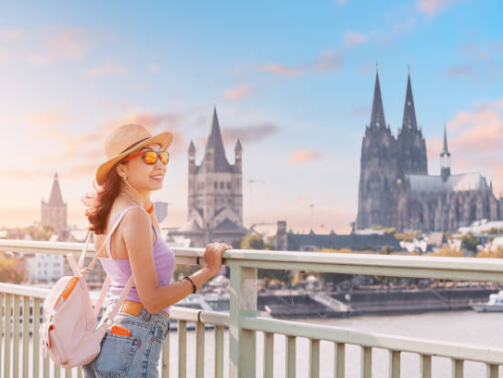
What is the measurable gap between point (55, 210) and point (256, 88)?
32943mm

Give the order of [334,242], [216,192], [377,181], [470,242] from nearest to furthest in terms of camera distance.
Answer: [470,242]
[334,242]
[377,181]
[216,192]

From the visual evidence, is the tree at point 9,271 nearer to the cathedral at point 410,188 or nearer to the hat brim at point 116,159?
the cathedral at point 410,188

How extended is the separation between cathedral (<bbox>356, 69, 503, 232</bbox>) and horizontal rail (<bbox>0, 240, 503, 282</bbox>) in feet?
262

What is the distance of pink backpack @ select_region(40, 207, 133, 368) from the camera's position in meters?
1.54

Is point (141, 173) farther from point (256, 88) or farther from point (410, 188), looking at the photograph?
point (256, 88)

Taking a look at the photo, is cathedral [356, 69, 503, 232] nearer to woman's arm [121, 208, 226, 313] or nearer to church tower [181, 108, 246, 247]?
church tower [181, 108, 246, 247]

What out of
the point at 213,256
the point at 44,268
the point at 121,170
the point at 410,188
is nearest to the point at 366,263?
the point at 213,256

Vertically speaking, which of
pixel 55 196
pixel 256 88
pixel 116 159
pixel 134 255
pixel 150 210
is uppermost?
pixel 256 88

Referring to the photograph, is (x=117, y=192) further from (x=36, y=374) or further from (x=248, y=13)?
(x=248, y=13)

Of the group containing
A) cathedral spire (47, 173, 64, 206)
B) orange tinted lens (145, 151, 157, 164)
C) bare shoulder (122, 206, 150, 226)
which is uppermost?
cathedral spire (47, 173, 64, 206)

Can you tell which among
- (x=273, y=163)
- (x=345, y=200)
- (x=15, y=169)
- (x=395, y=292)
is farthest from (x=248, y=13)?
(x=395, y=292)

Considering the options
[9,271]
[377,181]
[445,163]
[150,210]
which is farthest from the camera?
[445,163]

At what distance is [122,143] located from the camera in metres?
1.66

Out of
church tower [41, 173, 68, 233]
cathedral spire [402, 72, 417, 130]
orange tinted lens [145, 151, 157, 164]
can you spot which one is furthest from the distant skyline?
orange tinted lens [145, 151, 157, 164]
